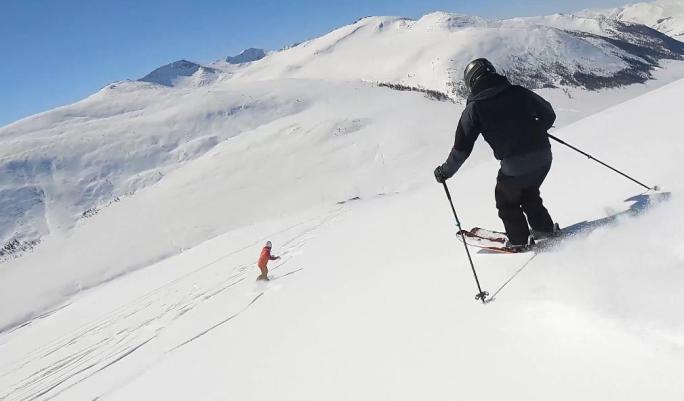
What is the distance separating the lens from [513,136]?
5.02 m

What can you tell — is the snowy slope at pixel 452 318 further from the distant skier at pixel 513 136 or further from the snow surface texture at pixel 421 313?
the distant skier at pixel 513 136

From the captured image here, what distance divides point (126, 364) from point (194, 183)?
5636cm

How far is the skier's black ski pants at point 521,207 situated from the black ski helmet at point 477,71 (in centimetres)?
120

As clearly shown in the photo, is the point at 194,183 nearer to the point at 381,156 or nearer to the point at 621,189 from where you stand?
the point at 381,156

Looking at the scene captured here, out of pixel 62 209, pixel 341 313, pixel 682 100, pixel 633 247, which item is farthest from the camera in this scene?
pixel 62 209

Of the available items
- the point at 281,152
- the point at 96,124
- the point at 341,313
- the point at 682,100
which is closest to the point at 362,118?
the point at 281,152

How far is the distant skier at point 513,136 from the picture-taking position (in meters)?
4.93

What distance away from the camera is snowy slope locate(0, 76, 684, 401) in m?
3.11

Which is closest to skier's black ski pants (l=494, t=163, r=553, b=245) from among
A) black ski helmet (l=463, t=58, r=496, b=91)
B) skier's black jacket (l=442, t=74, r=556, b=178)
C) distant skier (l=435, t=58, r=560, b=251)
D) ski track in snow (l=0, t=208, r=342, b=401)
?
distant skier (l=435, t=58, r=560, b=251)

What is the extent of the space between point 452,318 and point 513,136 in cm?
220

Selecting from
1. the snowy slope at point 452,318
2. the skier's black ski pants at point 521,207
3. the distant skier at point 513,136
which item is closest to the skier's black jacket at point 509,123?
the distant skier at point 513,136

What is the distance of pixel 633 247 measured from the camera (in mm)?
4129

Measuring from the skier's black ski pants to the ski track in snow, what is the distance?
5819mm

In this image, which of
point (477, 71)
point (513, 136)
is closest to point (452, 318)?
point (513, 136)
